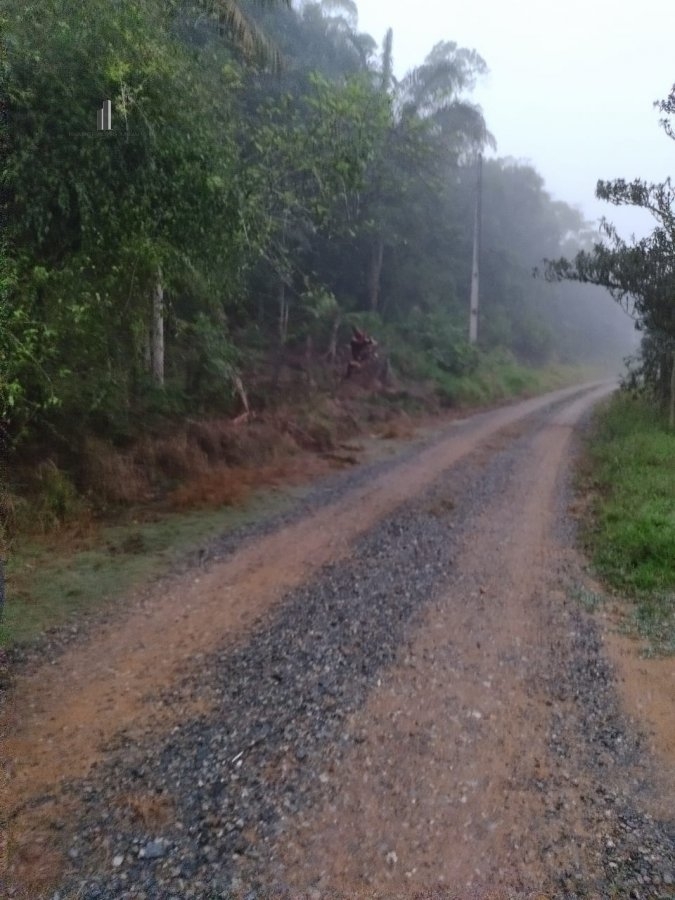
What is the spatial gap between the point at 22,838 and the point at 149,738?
83 cm

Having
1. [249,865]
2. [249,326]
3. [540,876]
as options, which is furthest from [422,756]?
[249,326]

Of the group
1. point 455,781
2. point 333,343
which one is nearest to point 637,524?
point 455,781

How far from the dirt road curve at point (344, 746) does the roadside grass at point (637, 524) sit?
Result: 0.45 meters

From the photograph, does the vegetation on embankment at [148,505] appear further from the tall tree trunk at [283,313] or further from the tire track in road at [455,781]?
the tall tree trunk at [283,313]

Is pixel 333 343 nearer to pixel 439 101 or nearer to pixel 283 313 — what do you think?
pixel 283 313

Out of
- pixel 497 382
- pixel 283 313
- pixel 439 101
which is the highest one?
pixel 439 101

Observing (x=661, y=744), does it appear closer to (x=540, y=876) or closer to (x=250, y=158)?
(x=540, y=876)

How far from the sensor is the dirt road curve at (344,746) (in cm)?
281

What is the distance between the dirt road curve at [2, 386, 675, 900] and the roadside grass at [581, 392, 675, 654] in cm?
45

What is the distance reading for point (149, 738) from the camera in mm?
3682

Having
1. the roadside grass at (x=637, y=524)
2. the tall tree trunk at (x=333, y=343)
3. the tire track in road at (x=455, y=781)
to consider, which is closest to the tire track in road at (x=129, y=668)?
the tire track in road at (x=455, y=781)

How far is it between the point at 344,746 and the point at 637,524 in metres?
4.65

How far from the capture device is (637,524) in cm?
704

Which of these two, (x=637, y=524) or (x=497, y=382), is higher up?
(x=497, y=382)
